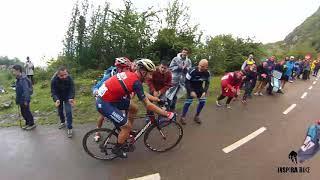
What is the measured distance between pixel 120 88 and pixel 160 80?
9.78 feet

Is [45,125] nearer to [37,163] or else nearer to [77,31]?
[37,163]

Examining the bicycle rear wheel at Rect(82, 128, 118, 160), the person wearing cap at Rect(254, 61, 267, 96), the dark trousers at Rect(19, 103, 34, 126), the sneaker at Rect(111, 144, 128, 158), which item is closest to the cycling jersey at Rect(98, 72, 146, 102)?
the bicycle rear wheel at Rect(82, 128, 118, 160)

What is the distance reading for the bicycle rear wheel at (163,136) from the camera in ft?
23.9

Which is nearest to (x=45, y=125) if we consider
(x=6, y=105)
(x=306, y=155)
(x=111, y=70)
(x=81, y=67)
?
(x=111, y=70)

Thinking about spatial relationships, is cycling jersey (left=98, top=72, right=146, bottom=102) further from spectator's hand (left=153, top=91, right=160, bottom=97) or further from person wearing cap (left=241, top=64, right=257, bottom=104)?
person wearing cap (left=241, top=64, right=257, bottom=104)

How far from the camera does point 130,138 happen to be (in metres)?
6.94

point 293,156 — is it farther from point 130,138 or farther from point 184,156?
point 130,138

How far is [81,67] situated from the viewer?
19672 mm

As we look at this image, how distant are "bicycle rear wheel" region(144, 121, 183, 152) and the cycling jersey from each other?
1.25 m

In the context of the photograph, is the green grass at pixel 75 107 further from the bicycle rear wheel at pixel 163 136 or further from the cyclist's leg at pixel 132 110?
the bicycle rear wheel at pixel 163 136

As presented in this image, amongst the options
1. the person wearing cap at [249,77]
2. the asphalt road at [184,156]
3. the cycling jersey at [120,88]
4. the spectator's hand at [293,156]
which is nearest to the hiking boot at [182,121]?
the asphalt road at [184,156]

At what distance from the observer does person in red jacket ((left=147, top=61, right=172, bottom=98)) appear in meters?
9.06

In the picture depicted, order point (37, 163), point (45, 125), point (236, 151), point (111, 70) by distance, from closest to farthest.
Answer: point (37, 163) < point (236, 151) < point (111, 70) < point (45, 125)

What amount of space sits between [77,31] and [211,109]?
10.6 meters
